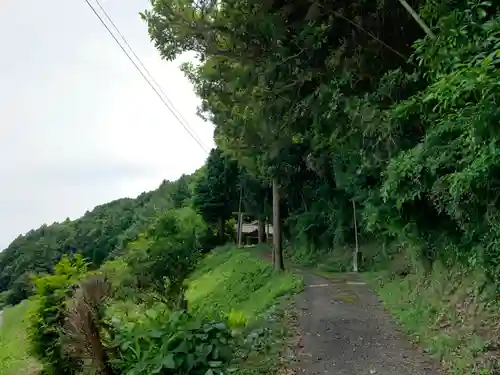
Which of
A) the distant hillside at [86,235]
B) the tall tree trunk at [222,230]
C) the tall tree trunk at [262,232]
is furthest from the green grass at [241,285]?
the distant hillside at [86,235]

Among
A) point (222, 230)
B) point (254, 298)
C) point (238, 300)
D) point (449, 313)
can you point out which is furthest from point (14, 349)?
point (449, 313)

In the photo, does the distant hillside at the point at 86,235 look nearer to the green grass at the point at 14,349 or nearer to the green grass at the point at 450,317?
the green grass at the point at 14,349

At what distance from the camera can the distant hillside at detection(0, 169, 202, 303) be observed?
156ft

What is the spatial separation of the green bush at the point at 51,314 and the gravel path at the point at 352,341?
4.53 m

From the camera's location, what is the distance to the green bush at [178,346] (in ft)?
15.1

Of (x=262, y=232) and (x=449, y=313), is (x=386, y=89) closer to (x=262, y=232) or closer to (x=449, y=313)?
(x=449, y=313)

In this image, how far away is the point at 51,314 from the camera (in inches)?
357

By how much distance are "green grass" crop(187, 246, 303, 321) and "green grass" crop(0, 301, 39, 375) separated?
437 cm

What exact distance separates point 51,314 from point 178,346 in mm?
5467

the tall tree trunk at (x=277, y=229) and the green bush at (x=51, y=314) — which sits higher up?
the tall tree trunk at (x=277, y=229)

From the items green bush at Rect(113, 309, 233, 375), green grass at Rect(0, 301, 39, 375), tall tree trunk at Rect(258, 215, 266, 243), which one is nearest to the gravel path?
green bush at Rect(113, 309, 233, 375)

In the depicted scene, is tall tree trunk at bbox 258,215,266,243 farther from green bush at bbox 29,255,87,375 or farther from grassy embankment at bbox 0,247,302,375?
green bush at bbox 29,255,87,375

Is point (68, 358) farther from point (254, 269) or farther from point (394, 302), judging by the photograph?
point (254, 269)

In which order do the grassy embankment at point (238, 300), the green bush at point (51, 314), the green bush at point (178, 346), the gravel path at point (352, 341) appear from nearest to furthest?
the green bush at point (178, 346)
the gravel path at point (352, 341)
the grassy embankment at point (238, 300)
the green bush at point (51, 314)
